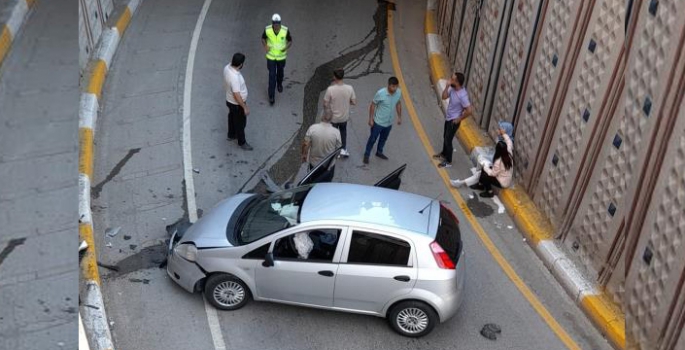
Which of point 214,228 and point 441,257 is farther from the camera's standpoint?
point 214,228

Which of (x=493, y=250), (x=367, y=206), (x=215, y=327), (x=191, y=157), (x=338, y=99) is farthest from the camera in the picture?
(x=191, y=157)

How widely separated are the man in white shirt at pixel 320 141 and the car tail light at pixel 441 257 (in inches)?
105

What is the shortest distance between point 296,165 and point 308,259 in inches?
143

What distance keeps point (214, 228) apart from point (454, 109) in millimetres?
4626

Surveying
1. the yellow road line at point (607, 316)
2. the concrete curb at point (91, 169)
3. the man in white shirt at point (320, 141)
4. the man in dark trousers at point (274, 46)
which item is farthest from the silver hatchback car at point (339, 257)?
the man in dark trousers at point (274, 46)

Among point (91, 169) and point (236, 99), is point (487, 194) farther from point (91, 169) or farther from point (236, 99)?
point (91, 169)

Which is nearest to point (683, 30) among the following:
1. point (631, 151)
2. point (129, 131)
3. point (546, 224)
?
point (631, 151)

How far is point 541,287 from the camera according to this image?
1037 cm

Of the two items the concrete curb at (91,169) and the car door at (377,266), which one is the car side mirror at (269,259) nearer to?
the car door at (377,266)

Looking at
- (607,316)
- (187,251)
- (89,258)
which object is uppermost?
(187,251)

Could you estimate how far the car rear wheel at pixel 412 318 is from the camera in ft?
29.5

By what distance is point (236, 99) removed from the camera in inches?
464

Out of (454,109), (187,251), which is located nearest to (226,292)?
(187,251)

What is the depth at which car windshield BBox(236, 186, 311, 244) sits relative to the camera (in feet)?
29.8
